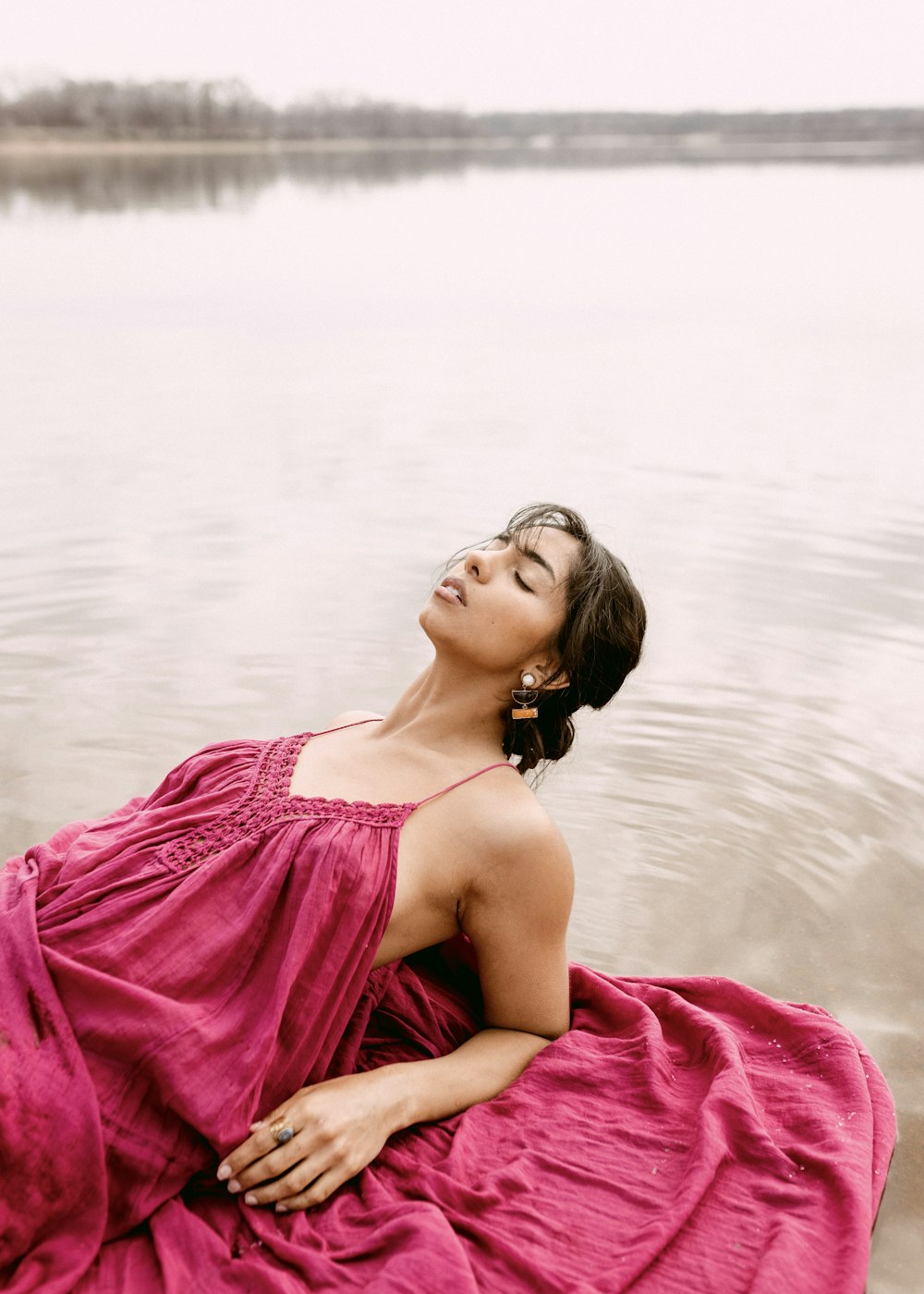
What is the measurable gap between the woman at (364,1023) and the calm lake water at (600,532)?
25.0 inches

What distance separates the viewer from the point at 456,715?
97.3 inches

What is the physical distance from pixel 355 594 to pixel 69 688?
143 centimetres

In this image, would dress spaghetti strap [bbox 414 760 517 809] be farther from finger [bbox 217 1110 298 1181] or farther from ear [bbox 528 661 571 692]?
finger [bbox 217 1110 298 1181]

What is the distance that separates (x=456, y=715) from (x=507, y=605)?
0.83 feet

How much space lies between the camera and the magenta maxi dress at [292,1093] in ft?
6.12

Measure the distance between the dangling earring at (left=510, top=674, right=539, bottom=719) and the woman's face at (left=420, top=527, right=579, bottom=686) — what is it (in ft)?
0.07

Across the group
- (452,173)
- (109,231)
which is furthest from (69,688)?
(452,173)

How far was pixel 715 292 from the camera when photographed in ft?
53.5

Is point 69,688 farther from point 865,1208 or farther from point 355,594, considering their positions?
point 865,1208

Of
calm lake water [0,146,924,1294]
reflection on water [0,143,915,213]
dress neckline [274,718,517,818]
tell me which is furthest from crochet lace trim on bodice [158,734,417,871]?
reflection on water [0,143,915,213]

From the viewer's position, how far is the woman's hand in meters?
1.98

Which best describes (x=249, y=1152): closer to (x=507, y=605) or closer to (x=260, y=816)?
(x=260, y=816)

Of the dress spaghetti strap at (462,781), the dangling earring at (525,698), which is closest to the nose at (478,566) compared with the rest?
the dangling earring at (525,698)

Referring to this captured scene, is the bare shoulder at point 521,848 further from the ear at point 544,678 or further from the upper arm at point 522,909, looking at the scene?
the ear at point 544,678
